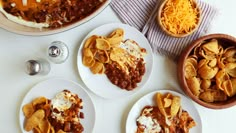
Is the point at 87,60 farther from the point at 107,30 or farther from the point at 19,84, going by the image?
the point at 19,84

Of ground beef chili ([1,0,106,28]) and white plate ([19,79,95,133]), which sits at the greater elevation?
ground beef chili ([1,0,106,28])

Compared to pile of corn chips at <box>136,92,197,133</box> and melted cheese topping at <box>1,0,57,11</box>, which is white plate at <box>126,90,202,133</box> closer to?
pile of corn chips at <box>136,92,197,133</box>

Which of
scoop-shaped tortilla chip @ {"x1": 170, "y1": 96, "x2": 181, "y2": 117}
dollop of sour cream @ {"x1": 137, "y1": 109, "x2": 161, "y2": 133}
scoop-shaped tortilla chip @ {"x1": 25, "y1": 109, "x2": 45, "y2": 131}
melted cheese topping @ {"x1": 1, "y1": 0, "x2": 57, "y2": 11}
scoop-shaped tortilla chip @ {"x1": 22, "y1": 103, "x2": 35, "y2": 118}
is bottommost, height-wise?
dollop of sour cream @ {"x1": 137, "y1": 109, "x2": 161, "y2": 133}

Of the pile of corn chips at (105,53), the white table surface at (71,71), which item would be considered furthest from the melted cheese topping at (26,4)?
the pile of corn chips at (105,53)

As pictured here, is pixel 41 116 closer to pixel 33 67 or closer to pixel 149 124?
pixel 33 67

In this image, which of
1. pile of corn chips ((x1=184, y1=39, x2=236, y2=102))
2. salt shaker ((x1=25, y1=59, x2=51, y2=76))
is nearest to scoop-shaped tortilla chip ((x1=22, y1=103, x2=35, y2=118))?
salt shaker ((x1=25, y1=59, x2=51, y2=76))

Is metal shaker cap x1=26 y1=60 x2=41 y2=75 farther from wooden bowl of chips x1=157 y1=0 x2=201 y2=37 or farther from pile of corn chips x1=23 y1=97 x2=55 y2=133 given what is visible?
wooden bowl of chips x1=157 y1=0 x2=201 y2=37

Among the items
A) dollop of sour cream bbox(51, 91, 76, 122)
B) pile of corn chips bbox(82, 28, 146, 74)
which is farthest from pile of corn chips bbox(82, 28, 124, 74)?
dollop of sour cream bbox(51, 91, 76, 122)
